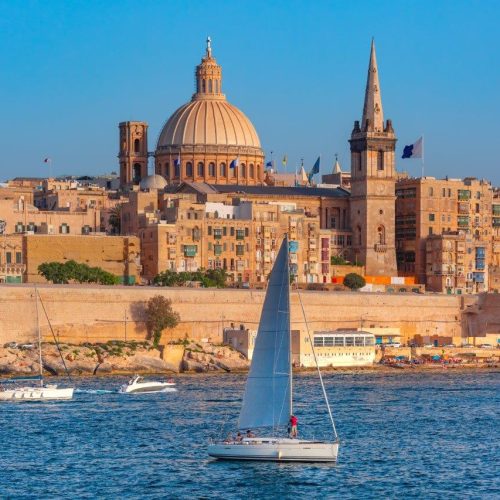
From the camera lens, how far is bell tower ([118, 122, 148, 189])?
10961cm

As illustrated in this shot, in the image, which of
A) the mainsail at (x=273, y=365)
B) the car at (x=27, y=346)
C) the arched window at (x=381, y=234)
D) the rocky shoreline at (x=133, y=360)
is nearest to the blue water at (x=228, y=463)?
the mainsail at (x=273, y=365)

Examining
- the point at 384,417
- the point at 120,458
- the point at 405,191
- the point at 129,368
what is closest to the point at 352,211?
the point at 405,191

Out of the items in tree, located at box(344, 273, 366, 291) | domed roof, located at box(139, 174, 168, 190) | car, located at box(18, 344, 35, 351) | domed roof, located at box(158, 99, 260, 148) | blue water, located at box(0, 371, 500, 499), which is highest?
domed roof, located at box(158, 99, 260, 148)

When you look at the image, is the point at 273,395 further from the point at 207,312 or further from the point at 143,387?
the point at 207,312

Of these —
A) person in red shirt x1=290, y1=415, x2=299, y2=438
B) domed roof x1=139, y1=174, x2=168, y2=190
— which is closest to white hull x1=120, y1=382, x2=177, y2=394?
person in red shirt x1=290, y1=415, x2=299, y2=438

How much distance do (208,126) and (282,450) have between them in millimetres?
68504

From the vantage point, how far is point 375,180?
9944cm

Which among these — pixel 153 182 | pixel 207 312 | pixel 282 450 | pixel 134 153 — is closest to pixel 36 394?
pixel 282 450

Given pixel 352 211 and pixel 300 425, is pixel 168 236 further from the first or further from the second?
pixel 300 425

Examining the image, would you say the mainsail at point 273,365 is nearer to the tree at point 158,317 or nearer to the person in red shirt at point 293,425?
the person in red shirt at point 293,425

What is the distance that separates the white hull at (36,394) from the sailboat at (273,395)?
1745 centimetres

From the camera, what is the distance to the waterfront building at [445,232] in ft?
323

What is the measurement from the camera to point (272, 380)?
41375 millimetres

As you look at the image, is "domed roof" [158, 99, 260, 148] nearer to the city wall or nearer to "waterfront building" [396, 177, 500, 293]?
"waterfront building" [396, 177, 500, 293]
